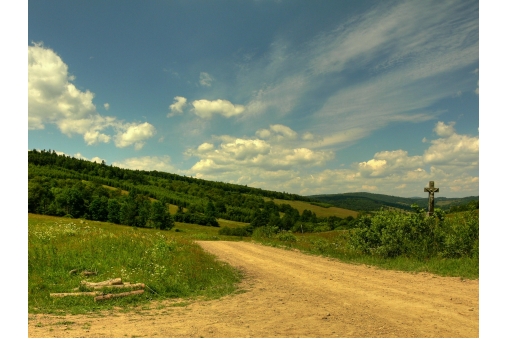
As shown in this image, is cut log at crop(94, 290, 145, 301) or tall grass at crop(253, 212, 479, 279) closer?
cut log at crop(94, 290, 145, 301)

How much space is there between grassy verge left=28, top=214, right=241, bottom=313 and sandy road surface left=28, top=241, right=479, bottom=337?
46.8 inches

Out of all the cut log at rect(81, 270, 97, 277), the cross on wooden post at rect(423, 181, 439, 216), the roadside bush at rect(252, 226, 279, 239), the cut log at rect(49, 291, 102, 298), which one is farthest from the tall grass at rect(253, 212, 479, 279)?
the roadside bush at rect(252, 226, 279, 239)

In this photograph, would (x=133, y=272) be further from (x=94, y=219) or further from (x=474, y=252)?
(x=94, y=219)

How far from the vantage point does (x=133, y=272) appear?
41.6 feet

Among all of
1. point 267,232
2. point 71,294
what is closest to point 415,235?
point 71,294

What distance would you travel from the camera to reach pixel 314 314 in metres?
8.67

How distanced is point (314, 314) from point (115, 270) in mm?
8408

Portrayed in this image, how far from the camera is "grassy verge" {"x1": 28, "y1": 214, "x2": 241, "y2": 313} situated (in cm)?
1003

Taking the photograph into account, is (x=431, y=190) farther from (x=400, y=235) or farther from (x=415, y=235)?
(x=400, y=235)

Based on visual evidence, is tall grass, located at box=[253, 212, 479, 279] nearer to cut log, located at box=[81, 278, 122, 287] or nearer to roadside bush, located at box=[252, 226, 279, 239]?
cut log, located at box=[81, 278, 122, 287]

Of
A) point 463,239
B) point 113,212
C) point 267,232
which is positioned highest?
point 463,239

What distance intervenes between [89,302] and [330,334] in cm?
741

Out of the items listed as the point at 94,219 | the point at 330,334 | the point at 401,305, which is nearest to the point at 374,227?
the point at 401,305

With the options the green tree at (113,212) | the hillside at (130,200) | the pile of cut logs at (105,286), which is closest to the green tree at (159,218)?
the hillside at (130,200)
